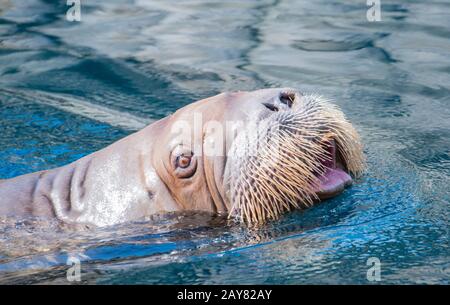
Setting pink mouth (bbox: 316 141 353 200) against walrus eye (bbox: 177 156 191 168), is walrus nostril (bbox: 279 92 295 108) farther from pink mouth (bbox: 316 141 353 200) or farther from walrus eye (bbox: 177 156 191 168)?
walrus eye (bbox: 177 156 191 168)

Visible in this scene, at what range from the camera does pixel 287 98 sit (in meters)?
5.76

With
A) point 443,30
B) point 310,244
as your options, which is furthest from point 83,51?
point 310,244

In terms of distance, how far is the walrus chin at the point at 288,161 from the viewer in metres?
5.52

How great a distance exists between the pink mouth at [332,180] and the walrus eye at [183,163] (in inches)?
30.9

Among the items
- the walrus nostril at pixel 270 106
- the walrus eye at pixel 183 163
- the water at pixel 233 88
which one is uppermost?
the walrus nostril at pixel 270 106

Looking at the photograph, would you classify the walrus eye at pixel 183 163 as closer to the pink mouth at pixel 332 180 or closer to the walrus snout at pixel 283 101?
the walrus snout at pixel 283 101

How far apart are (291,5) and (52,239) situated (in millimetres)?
7584

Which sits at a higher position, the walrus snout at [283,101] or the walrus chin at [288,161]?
the walrus snout at [283,101]

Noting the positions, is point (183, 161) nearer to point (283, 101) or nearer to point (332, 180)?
point (283, 101)

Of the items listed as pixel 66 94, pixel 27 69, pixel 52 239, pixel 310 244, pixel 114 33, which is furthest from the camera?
pixel 114 33

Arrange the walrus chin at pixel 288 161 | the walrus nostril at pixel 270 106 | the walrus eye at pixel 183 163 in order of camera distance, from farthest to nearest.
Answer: the walrus eye at pixel 183 163, the walrus nostril at pixel 270 106, the walrus chin at pixel 288 161

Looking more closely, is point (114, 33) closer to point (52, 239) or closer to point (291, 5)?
point (291, 5)

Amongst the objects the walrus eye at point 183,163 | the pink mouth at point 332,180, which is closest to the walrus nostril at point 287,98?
the pink mouth at point 332,180
